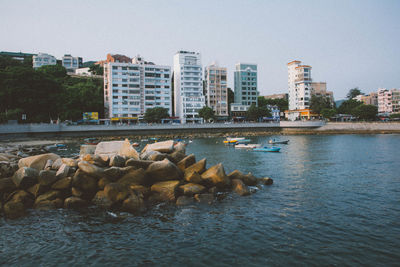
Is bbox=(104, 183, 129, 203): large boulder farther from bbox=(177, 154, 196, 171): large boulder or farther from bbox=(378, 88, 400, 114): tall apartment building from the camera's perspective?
bbox=(378, 88, 400, 114): tall apartment building

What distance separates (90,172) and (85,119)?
89063mm

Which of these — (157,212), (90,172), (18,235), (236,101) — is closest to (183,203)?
(157,212)

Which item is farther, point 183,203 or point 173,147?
point 173,147

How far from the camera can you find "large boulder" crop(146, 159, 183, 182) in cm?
1745

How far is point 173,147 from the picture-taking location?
22297mm

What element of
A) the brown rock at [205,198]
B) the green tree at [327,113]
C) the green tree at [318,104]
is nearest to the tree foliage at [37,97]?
the brown rock at [205,198]

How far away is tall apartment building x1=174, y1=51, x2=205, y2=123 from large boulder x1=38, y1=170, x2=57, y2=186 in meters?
103

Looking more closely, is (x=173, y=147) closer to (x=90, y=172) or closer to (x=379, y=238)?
(x=90, y=172)

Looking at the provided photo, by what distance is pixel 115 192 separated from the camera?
1552 centimetres

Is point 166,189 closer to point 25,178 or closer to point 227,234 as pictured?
point 227,234

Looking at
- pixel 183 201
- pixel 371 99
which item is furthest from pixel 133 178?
pixel 371 99

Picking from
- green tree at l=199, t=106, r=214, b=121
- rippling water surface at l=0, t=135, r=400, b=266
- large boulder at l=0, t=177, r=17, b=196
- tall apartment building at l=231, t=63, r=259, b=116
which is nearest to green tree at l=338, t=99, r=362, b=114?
tall apartment building at l=231, t=63, r=259, b=116

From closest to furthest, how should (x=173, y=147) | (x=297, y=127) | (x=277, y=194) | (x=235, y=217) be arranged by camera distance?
(x=235, y=217), (x=277, y=194), (x=173, y=147), (x=297, y=127)

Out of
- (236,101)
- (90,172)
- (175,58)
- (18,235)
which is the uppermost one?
(175,58)
